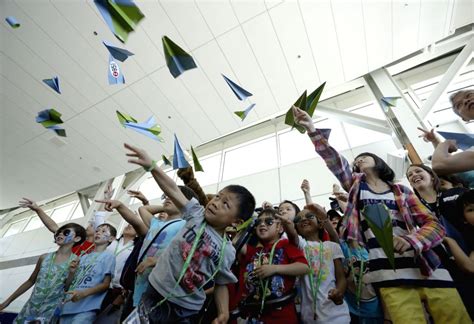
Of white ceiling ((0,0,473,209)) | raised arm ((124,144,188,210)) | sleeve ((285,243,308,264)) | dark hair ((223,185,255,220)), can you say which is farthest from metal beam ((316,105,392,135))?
raised arm ((124,144,188,210))

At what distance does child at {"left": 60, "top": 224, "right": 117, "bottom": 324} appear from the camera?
1.39 m

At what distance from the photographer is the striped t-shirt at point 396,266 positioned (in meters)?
0.84

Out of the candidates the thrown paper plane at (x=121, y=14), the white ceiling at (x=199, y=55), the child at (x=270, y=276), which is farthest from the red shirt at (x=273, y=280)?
the white ceiling at (x=199, y=55)

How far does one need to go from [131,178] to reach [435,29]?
6.85m

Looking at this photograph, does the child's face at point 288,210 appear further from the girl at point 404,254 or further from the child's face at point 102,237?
the child's face at point 102,237

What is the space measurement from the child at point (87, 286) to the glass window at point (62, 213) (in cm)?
799

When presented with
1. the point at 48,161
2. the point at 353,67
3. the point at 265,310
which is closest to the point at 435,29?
the point at 353,67

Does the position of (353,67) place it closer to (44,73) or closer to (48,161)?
(44,73)

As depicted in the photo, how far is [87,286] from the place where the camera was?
148cm

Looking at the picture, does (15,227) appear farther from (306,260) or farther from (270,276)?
(306,260)

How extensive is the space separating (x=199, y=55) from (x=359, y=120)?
2.85 metres

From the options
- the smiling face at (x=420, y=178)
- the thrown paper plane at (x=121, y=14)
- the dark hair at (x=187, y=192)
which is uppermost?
the thrown paper plane at (x=121, y=14)

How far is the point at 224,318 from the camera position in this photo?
896 mm

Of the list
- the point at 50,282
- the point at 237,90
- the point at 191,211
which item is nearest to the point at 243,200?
the point at 191,211
